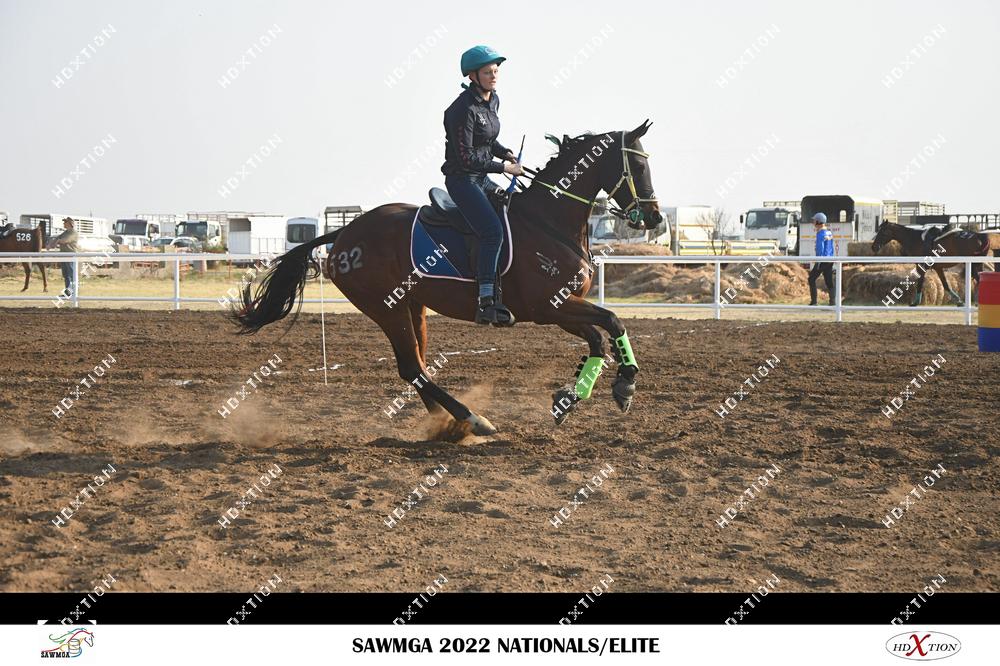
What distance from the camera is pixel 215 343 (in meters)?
15.1

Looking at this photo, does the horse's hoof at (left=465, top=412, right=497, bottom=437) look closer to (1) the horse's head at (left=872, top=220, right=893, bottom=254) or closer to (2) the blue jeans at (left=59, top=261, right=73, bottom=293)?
(2) the blue jeans at (left=59, top=261, right=73, bottom=293)

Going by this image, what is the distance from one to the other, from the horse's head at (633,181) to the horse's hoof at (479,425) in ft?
6.29

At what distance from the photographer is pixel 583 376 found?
7.76 meters

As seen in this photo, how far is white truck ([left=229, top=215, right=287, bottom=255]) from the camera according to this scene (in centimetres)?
5481

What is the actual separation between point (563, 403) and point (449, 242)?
5.10 ft

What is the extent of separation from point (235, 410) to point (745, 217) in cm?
4497

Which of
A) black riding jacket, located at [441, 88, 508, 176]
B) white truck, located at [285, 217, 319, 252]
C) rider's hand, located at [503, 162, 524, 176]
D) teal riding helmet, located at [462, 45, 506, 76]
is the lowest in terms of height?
white truck, located at [285, 217, 319, 252]

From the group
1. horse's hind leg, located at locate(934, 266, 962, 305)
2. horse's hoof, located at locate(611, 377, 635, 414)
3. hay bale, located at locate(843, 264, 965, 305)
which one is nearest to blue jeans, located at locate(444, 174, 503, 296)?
horse's hoof, located at locate(611, 377, 635, 414)

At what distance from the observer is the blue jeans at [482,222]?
25.7 feet

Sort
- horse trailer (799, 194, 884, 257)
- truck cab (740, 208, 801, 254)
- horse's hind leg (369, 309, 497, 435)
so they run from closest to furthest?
1. horse's hind leg (369, 309, 497, 435)
2. horse trailer (799, 194, 884, 257)
3. truck cab (740, 208, 801, 254)
